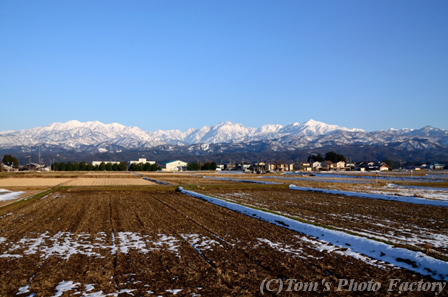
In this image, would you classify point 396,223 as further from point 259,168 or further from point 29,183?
point 259,168

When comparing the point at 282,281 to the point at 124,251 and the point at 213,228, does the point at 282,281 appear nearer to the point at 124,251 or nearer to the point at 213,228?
the point at 124,251

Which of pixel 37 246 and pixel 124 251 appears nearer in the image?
pixel 124 251

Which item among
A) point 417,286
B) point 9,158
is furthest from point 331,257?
point 9,158

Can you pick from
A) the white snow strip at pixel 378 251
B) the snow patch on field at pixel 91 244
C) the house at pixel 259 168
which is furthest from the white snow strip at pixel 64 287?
the house at pixel 259 168

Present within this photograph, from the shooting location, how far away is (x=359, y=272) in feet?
25.8

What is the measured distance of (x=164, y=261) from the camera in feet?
28.5

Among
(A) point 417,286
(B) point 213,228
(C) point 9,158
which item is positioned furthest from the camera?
(C) point 9,158

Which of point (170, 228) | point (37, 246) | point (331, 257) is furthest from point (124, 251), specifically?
point (331, 257)

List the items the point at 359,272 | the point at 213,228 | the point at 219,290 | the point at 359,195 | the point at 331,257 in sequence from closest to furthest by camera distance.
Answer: the point at 219,290 → the point at 359,272 → the point at 331,257 → the point at 213,228 → the point at 359,195

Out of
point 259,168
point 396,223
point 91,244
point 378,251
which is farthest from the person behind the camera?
point 259,168

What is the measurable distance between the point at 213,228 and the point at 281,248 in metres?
3.75

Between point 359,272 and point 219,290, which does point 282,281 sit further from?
point 359,272

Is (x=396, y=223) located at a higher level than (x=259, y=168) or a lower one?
lower

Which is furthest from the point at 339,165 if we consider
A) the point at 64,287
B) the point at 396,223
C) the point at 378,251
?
the point at 64,287
